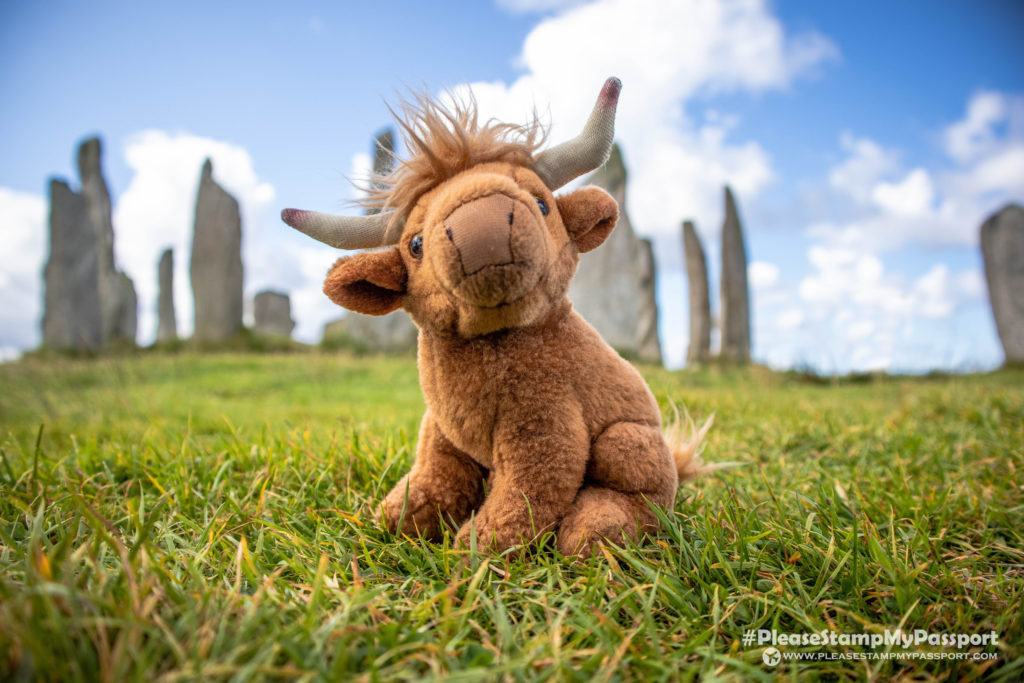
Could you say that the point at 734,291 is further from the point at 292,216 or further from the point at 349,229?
the point at 292,216

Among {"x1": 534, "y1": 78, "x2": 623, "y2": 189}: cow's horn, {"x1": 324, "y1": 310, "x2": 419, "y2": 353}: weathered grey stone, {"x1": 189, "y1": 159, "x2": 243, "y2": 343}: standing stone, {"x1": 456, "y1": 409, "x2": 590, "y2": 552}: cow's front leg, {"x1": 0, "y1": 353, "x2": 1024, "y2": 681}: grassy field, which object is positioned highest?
{"x1": 189, "y1": 159, "x2": 243, "y2": 343}: standing stone

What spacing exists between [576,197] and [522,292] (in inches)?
15.6

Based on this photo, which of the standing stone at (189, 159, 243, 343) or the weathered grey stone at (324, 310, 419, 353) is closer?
the weathered grey stone at (324, 310, 419, 353)

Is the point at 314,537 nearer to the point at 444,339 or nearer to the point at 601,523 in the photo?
the point at 444,339

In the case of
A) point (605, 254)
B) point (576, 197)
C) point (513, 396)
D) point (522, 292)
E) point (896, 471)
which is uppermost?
point (605, 254)

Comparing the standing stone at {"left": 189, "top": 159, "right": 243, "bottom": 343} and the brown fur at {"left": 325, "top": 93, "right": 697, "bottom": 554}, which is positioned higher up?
the standing stone at {"left": 189, "top": 159, "right": 243, "bottom": 343}

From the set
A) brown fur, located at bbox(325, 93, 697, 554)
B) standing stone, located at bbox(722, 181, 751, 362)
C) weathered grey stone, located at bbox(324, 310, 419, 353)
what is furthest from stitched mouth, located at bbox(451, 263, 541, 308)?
standing stone, located at bbox(722, 181, 751, 362)

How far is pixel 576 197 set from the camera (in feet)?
Result: 5.22

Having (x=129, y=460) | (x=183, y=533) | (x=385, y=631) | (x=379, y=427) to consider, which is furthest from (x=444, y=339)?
(x=379, y=427)

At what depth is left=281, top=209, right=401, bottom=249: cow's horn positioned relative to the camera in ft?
5.23

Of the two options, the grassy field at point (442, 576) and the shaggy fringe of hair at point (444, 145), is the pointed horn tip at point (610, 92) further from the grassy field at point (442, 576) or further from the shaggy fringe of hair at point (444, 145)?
the grassy field at point (442, 576)

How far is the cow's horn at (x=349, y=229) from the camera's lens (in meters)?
1.59

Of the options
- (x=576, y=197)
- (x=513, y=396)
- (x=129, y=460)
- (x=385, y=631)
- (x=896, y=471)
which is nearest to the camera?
(x=385, y=631)

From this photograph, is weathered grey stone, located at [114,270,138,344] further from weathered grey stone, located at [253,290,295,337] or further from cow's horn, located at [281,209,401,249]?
cow's horn, located at [281,209,401,249]
